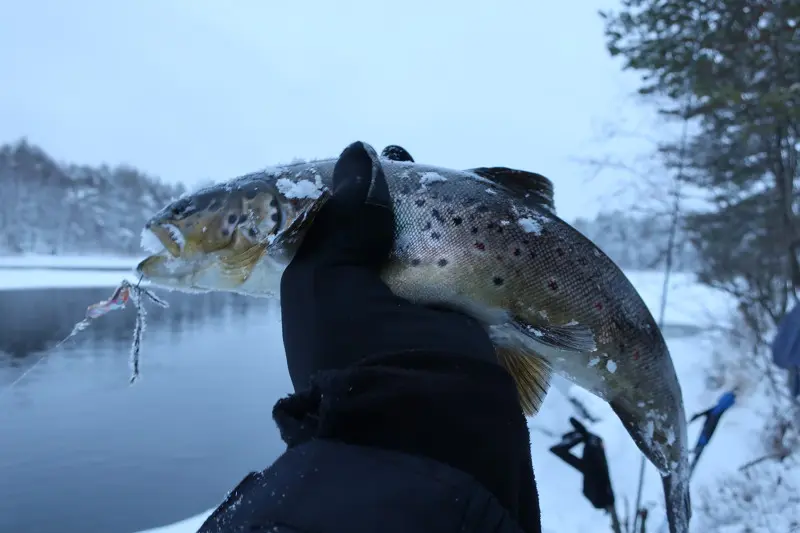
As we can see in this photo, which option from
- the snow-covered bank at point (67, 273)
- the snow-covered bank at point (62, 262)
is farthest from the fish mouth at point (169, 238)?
the snow-covered bank at point (62, 262)

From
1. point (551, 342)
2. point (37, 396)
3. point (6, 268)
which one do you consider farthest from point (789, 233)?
point (6, 268)

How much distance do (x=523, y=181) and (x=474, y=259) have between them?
44 centimetres

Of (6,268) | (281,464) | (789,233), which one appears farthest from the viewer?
(6,268)

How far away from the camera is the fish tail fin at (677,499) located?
227 cm

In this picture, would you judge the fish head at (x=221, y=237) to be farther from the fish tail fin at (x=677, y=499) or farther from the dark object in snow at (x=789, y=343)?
the dark object in snow at (x=789, y=343)

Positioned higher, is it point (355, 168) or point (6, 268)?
point (355, 168)

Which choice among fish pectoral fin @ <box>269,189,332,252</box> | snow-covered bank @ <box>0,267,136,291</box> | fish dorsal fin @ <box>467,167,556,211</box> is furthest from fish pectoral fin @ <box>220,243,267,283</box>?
snow-covered bank @ <box>0,267,136,291</box>

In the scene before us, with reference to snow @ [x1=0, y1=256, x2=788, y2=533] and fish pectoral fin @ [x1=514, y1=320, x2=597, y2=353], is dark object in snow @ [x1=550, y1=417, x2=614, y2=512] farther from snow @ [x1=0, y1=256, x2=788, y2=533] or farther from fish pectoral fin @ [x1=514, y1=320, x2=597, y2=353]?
fish pectoral fin @ [x1=514, y1=320, x2=597, y2=353]

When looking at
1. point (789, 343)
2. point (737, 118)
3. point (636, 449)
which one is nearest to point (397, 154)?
point (789, 343)

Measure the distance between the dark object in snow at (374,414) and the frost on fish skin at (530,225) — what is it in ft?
1.34

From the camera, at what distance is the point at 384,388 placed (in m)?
1.16

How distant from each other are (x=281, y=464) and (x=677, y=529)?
6.53 feet

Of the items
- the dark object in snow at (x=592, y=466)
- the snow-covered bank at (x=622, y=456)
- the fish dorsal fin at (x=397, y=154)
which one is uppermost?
the fish dorsal fin at (x=397, y=154)

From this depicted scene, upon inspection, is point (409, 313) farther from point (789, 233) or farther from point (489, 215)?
point (789, 233)
